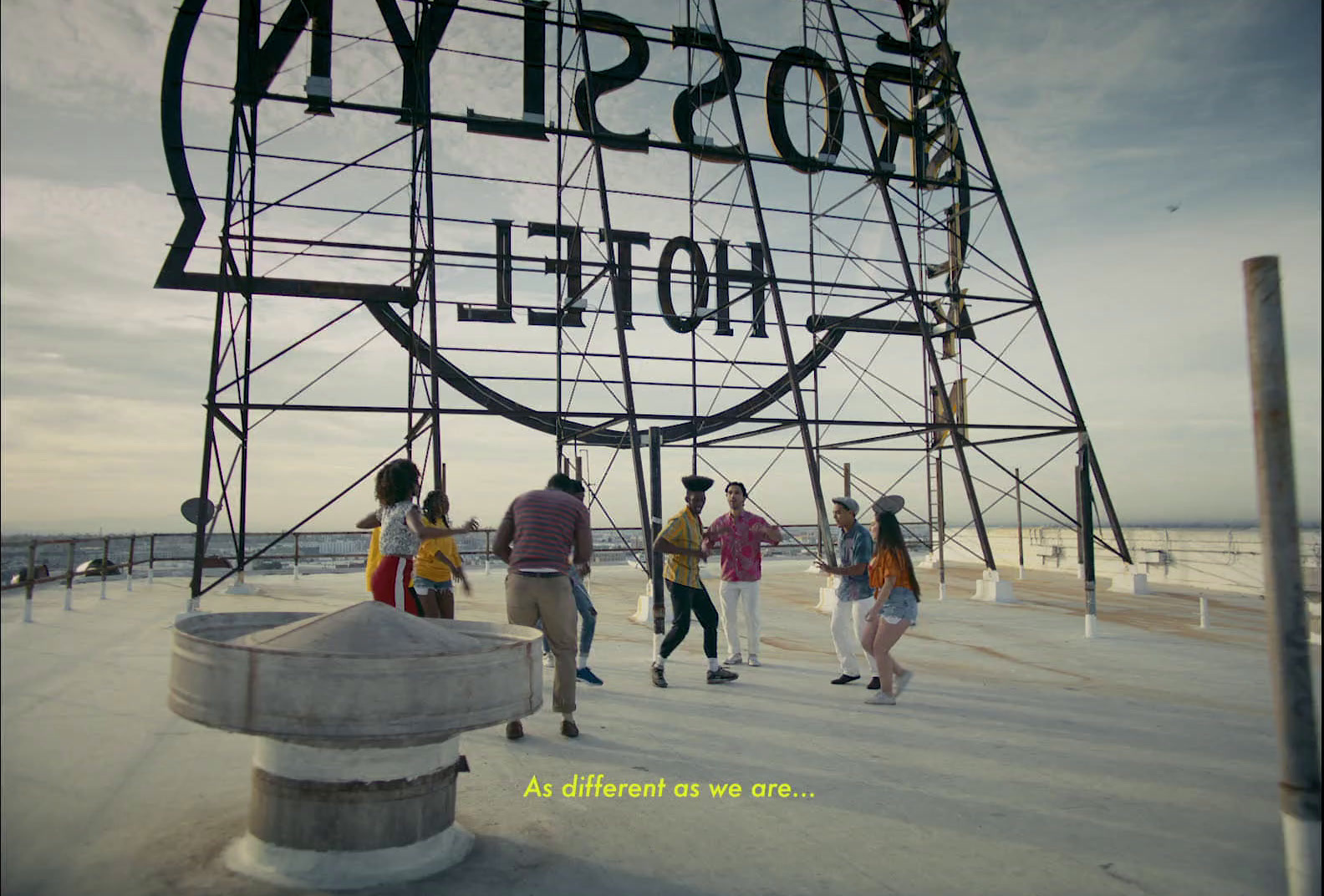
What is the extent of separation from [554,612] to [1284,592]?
386 cm

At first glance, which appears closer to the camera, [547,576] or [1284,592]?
[1284,592]

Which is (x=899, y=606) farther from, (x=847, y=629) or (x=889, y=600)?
(x=847, y=629)

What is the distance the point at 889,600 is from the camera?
6480 millimetres

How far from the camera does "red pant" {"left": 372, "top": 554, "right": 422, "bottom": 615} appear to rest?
17.7 ft

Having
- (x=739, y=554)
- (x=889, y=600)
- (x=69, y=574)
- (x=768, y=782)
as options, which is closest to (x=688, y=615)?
(x=739, y=554)

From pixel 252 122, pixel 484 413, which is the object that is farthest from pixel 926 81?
pixel 252 122

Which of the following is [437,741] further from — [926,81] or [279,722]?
[926,81]

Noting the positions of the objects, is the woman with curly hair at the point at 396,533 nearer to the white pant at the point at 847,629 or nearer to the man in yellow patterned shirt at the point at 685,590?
the man in yellow patterned shirt at the point at 685,590

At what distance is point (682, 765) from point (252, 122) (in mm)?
11873

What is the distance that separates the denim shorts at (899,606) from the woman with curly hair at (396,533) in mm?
3220

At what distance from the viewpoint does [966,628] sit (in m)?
11.5

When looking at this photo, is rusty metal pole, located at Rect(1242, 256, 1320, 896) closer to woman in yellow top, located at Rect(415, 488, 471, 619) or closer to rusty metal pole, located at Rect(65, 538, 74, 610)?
woman in yellow top, located at Rect(415, 488, 471, 619)

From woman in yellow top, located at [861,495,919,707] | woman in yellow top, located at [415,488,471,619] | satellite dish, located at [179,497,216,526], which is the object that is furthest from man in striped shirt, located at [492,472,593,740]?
satellite dish, located at [179,497,216,526]

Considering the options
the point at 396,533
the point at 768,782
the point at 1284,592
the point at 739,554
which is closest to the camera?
the point at 1284,592
